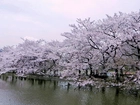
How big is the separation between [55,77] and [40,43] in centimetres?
792

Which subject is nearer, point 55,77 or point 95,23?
point 95,23

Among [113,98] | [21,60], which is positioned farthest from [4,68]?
[113,98]

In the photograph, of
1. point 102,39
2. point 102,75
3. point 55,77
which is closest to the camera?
point 102,39

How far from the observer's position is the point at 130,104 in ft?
37.4

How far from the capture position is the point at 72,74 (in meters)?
15.1

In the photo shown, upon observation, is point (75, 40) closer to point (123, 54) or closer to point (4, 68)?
point (123, 54)

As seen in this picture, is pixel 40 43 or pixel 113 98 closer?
pixel 113 98

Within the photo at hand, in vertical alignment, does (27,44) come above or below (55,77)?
above

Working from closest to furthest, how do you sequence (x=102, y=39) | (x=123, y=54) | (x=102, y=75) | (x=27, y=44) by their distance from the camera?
(x=123, y=54)
(x=102, y=39)
(x=102, y=75)
(x=27, y=44)

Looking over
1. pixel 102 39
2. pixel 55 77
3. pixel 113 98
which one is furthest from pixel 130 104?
pixel 55 77

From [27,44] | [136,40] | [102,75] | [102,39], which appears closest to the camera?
[136,40]

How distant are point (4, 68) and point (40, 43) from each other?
6.49 m

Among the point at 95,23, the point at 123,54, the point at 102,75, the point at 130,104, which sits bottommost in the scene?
the point at 130,104

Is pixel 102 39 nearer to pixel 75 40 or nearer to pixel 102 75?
pixel 75 40
